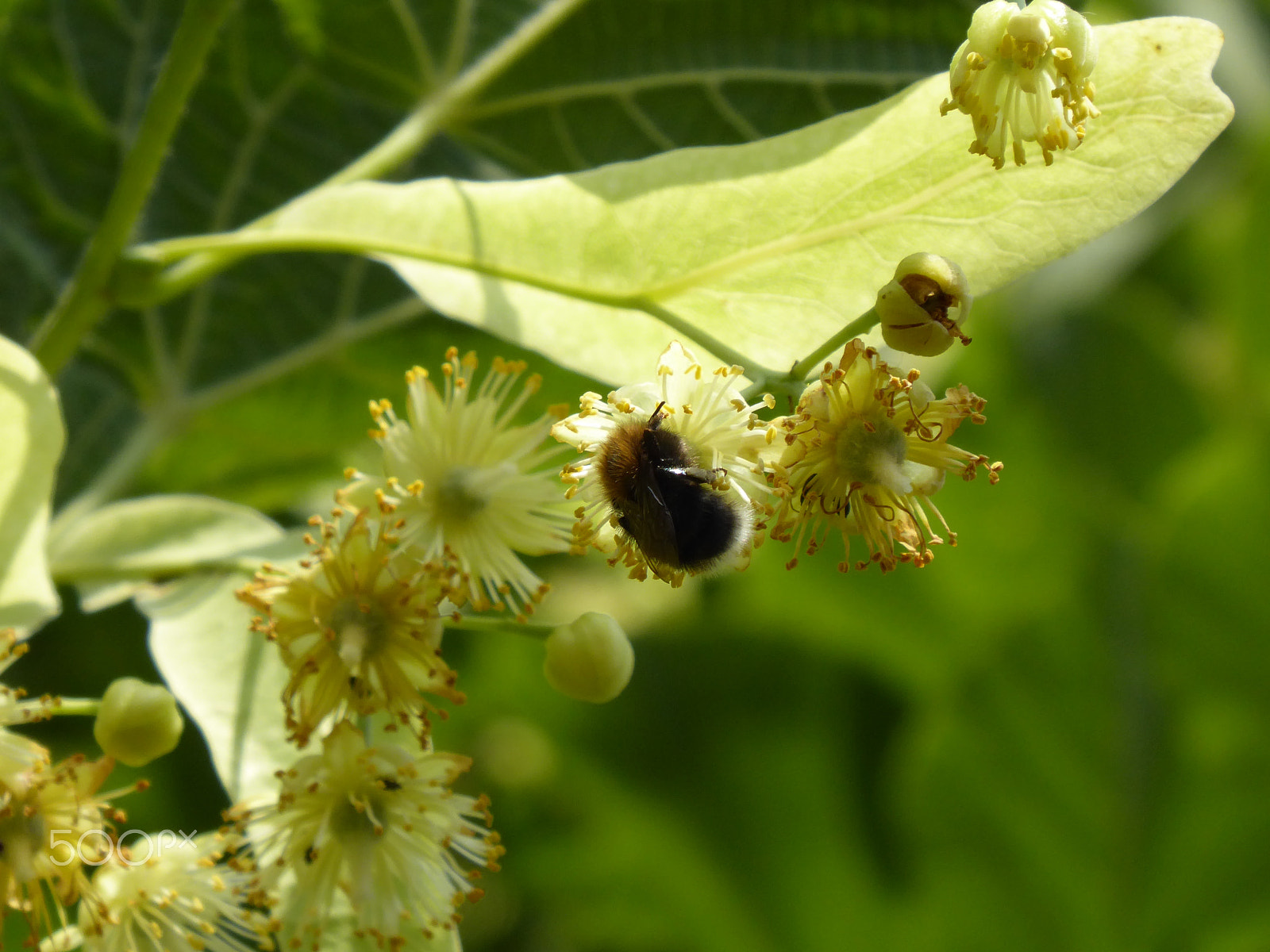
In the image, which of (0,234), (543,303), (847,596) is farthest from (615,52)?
(847,596)

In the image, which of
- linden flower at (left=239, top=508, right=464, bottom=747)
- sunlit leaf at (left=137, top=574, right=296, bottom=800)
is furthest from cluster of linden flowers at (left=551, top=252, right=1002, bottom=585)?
sunlit leaf at (left=137, top=574, right=296, bottom=800)

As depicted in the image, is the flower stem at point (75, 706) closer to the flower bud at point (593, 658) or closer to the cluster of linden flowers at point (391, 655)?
the cluster of linden flowers at point (391, 655)

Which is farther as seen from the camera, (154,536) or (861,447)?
(154,536)

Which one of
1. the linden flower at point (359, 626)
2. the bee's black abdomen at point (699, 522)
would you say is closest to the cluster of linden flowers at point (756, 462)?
the bee's black abdomen at point (699, 522)

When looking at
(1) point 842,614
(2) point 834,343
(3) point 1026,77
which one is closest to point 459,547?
(2) point 834,343

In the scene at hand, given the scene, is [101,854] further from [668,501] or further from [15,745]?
[668,501]

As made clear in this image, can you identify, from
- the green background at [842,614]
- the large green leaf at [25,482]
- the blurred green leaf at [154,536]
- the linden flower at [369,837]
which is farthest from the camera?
the green background at [842,614]
